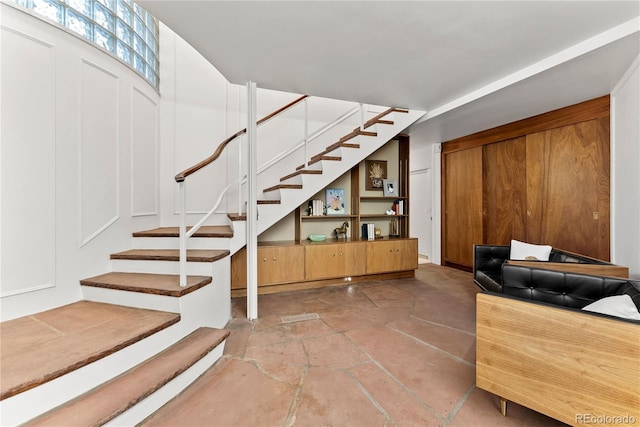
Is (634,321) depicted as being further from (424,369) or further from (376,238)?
(376,238)

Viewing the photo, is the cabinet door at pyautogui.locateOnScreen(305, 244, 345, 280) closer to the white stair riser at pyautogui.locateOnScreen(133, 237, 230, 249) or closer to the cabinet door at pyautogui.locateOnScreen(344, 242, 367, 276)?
the cabinet door at pyautogui.locateOnScreen(344, 242, 367, 276)

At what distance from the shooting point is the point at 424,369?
1.93 metres

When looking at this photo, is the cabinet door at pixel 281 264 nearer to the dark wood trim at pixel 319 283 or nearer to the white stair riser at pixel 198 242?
the dark wood trim at pixel 319 283

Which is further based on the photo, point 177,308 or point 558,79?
point 558,79

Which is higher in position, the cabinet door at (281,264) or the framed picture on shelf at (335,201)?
the framed picture on shelf at (335,201)

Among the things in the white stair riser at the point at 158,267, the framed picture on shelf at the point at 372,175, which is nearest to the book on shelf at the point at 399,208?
the framed picture on shelf at the point at 372,175

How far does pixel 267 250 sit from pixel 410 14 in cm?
285

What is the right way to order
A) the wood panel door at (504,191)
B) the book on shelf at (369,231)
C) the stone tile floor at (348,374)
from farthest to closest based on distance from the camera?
1. the book on shelf at (369,231)
2. the wood panel door at (504,191)
3. the stone tile floor at (348,374)

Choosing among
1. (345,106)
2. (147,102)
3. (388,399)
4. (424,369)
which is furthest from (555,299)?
(147,102)

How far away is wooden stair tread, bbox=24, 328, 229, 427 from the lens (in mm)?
1281

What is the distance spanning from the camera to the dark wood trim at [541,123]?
10.5 ft

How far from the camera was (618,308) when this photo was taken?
1.32 meters

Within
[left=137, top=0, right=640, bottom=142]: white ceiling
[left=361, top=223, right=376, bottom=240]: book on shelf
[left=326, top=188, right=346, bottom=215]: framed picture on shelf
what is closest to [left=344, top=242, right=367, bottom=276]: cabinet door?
[left=361, top=223, right=376, bottom=240]: book on shelf

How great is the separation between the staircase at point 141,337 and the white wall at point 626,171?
10.9ft
